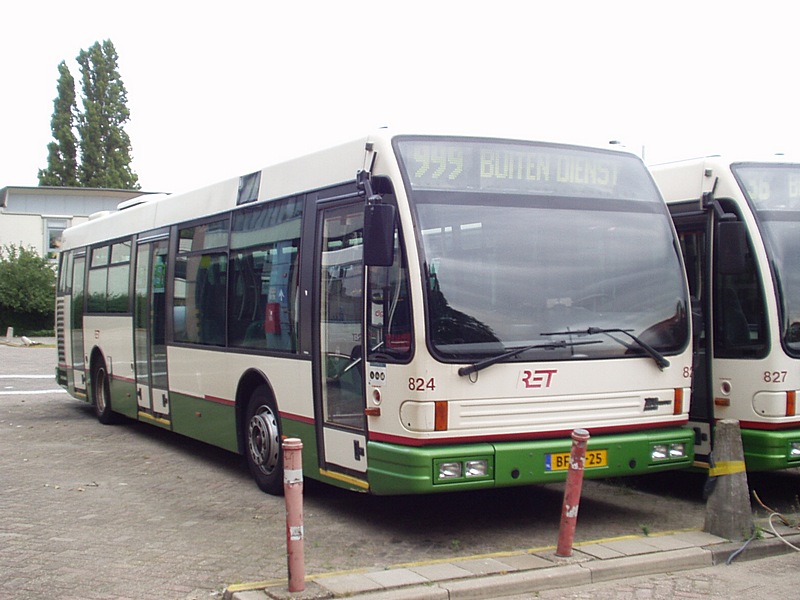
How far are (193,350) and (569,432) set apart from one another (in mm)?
4984

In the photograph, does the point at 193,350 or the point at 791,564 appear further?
the point at 193,350

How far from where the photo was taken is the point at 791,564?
6.93 meters

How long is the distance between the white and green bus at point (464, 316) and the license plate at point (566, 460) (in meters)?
0.01

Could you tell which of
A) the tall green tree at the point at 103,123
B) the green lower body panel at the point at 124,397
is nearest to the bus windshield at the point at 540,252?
the green lower body panel at the point at 124,397

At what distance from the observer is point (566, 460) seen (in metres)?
7.39

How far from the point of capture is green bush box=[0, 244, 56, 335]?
5381 centimetres

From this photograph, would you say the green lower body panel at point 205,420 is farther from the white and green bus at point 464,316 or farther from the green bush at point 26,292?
the green bush at point 26,292

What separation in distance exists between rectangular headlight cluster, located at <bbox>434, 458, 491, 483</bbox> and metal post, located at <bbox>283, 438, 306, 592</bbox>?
1.33 m

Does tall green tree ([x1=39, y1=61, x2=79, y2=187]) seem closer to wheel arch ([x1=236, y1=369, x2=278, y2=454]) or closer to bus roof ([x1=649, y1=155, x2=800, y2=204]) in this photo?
wheel arch ([x1=236, y1=369, x2=278, y2=454])

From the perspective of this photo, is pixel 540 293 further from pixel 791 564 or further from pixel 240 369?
pixel 240 369

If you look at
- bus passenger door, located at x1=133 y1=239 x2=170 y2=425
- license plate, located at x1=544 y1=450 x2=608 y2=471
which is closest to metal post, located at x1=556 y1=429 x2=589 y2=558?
license plate, located at x1=544 y1=450 x2=608 y2=471

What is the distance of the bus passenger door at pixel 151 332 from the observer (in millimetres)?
12133

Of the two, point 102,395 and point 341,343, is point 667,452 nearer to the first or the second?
point 341,343

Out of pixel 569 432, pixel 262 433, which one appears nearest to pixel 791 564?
pixel 569 432
